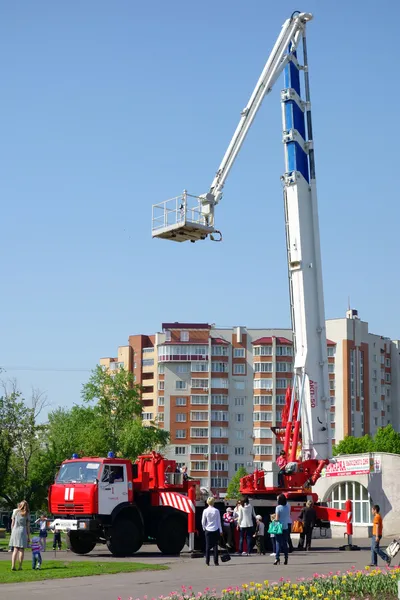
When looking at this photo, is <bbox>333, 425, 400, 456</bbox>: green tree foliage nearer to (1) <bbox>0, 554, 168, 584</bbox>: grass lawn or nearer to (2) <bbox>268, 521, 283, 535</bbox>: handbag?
(2) <bbox>268, 521, 283, 535</bbox>: handbag

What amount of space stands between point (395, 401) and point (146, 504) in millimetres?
115944

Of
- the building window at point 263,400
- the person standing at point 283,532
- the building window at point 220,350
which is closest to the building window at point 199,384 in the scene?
the building window at point 220,350

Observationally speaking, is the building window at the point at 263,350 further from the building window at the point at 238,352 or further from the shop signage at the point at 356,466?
the shop signage at the point at 356,466

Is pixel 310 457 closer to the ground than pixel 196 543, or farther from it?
farther from it

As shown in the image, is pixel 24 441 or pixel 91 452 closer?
pixel 24 441

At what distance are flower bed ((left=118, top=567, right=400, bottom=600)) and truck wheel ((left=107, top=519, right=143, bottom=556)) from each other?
9672 millimetres

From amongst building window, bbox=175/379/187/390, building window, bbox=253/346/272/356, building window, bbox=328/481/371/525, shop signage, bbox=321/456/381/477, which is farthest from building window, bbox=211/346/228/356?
shop signage, bbox=321/456/381/477

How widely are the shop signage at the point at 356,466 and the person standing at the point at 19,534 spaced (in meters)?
25.2

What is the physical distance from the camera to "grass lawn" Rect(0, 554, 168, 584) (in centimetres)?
1923

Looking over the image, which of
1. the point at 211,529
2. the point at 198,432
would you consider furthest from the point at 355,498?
the point at 198,432

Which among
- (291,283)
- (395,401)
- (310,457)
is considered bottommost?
(310,457)

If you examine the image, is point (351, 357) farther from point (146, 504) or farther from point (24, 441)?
point (146, 504)

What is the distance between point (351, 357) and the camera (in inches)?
5094

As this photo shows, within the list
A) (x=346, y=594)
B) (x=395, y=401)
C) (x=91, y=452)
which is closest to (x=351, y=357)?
(x=395, y=401)
